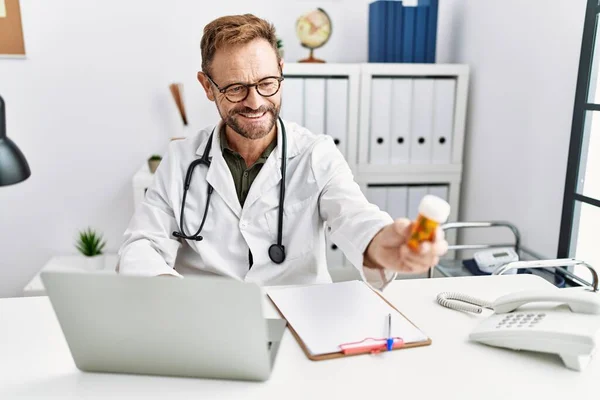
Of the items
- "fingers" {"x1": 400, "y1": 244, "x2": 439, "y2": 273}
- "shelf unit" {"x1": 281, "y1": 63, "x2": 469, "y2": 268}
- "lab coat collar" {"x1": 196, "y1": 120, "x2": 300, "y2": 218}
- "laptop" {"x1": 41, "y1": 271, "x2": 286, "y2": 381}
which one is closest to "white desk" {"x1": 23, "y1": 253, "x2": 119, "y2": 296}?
"shelf unit" {"x1": 281, "y1": 63, "x2": 469, "y2": 268}

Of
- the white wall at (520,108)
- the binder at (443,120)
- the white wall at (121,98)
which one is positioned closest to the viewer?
the white wall at (520,108)

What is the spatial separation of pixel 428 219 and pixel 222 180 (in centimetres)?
75

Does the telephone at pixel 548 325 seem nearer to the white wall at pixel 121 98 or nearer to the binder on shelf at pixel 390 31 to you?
the white wall at pixel 121 98

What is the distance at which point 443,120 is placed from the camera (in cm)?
236

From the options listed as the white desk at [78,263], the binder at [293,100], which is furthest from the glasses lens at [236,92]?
the white desk at [78,263]

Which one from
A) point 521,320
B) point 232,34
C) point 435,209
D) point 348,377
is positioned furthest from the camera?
point 232,34

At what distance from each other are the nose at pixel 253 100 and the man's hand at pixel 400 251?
50cm

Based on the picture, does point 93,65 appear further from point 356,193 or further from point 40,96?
point 356,193

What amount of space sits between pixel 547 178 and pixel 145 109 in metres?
1.76

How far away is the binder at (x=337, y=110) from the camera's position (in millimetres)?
→ 2285

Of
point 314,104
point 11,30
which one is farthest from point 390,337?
point 11,30

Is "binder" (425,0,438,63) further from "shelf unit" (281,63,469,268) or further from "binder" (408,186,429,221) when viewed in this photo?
"binder" (408,186,429,221)

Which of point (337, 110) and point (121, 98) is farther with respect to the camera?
point (121, 98)

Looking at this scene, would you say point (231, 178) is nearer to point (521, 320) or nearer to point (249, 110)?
point (249, 110)
